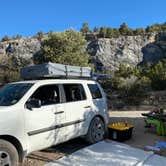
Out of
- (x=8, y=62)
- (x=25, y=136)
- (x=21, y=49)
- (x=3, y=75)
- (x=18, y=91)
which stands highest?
(x=21, y=49)

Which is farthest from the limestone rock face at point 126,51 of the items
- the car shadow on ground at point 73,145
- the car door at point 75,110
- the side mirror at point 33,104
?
the side mirror at point 33,104

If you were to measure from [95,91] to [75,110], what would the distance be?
1.16m

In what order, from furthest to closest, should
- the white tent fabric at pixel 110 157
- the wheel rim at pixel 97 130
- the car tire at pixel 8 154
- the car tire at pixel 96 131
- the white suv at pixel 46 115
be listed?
the wheel rim at pixel 97 130 < the car tire at pixel 96 131 < the white tent fabric at pixel 110 157 < the white suv at pixel 46 115 < the car tire at pixel 8 154

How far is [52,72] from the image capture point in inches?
263

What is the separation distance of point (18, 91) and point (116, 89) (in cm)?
1323

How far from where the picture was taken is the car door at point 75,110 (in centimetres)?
557

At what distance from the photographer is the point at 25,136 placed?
15.0ft

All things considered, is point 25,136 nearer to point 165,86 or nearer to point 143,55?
point 165,86

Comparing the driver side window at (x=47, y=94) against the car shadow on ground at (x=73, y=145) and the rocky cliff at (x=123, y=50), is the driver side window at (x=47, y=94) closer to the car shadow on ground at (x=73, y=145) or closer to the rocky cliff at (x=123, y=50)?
the car shadow on ground at (x=73, y=145)

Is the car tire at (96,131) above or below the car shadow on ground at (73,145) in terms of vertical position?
above

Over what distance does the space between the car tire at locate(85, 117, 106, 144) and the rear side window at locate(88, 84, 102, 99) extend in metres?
0.60

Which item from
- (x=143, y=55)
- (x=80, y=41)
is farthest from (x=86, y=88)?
(x=143, y=55)

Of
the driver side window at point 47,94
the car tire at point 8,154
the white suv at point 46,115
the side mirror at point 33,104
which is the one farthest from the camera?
the driver side window at point 47,94

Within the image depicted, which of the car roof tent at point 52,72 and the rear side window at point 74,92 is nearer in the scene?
the rear side window at point 74,92
